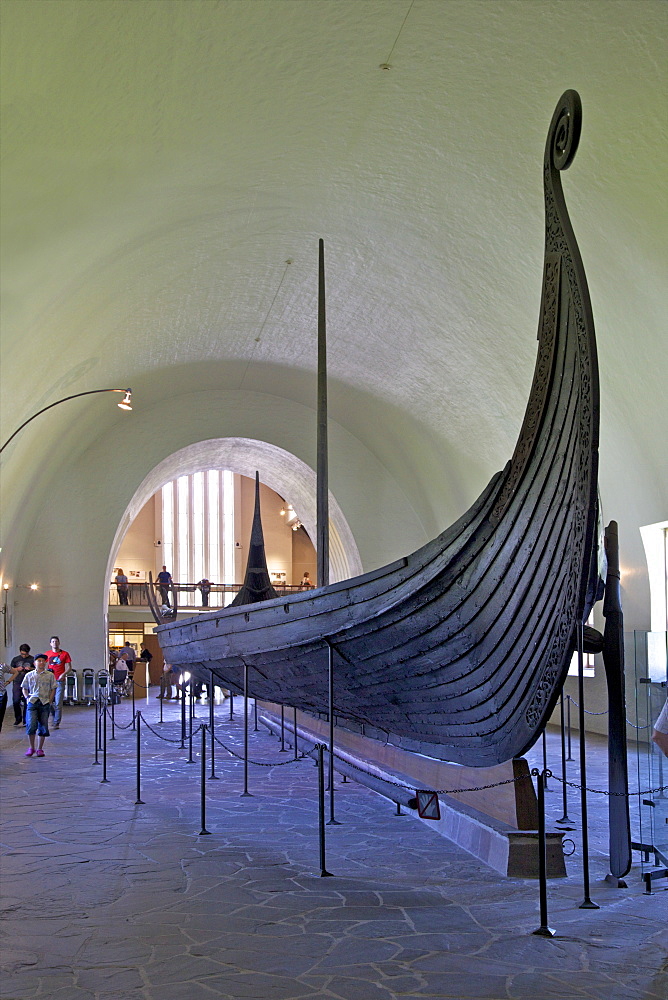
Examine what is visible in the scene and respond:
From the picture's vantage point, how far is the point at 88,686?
16.2m

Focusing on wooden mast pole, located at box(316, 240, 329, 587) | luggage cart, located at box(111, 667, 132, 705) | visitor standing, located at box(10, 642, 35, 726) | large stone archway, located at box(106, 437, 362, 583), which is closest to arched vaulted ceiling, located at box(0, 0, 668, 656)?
wooden mast pole, located at box(316, 240, 329, 587)

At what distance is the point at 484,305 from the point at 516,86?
3.95 metres

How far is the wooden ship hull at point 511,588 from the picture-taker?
437 centimetres

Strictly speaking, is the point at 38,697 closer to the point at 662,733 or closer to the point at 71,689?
the point at 71,689

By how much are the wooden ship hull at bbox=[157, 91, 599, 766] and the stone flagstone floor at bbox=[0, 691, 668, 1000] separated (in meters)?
0.87

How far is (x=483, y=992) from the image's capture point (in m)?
3.47

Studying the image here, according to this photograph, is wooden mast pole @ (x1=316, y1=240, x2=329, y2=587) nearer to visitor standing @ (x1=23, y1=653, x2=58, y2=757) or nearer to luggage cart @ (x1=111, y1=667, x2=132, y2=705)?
visitor standing @ (x1=23, y1=653, x2=58, y2=757)

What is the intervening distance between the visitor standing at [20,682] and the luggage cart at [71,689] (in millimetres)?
1779

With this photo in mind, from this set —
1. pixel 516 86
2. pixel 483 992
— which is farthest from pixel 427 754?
pixel 516 86

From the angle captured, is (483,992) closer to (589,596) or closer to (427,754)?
(589,596)

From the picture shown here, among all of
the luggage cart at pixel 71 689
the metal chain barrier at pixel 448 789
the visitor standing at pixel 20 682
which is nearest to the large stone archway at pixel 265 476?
the luggage cart at pixel 71 689

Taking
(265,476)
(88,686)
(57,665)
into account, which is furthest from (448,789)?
(265,476)

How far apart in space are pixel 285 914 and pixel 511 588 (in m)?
2.01

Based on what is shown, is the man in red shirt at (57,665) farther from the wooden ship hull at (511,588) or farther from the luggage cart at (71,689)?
the wooden ship hull at (511,588)
